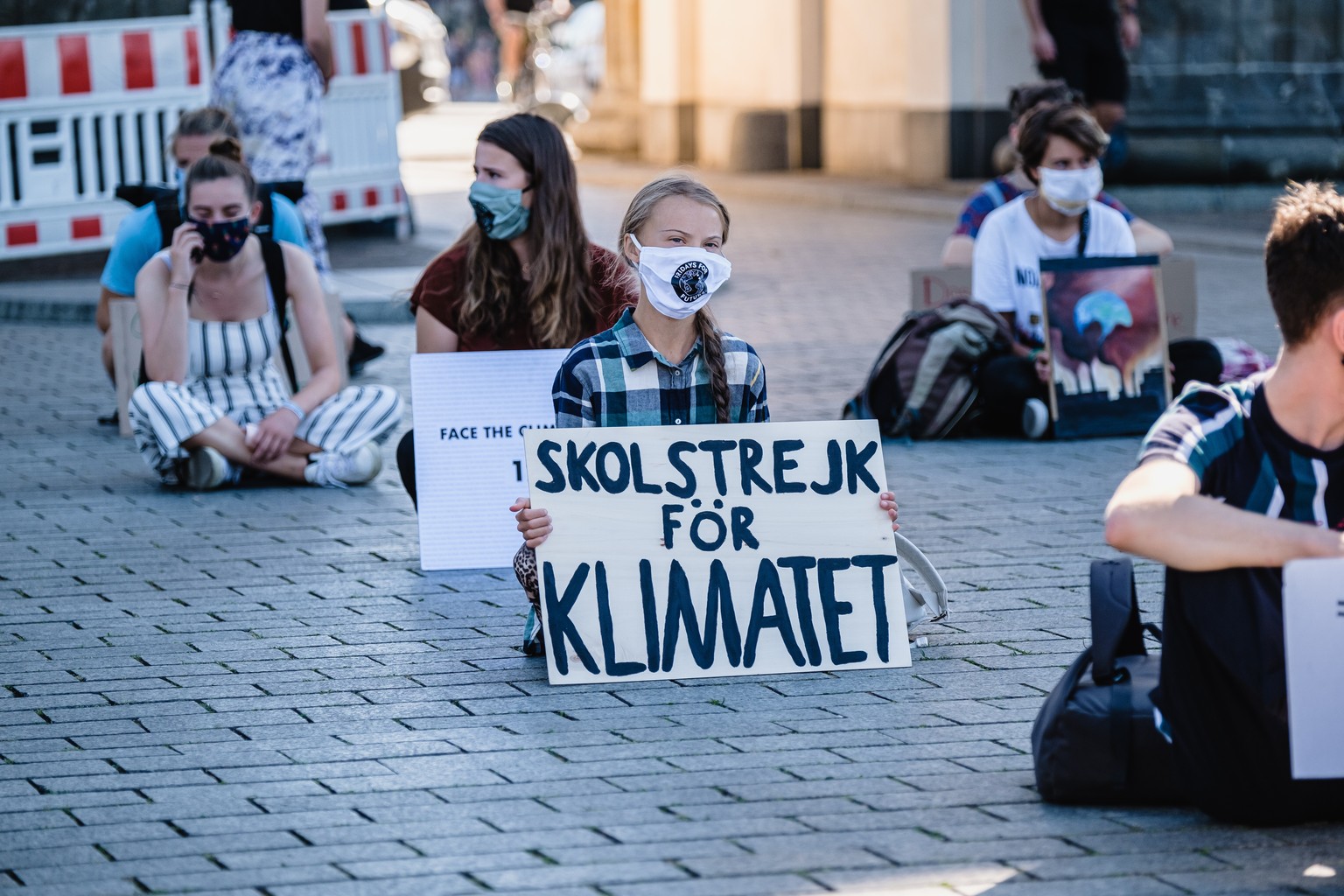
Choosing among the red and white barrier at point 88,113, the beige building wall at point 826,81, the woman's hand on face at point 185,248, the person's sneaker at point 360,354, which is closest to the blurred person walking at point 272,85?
the person's sneaker at point 360,354

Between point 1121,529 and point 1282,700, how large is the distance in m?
0.42

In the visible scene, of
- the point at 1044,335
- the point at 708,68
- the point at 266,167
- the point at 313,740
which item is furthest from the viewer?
the point at 708,68

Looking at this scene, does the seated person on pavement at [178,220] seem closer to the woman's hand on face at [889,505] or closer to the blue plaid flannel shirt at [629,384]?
the blue plaid flannel shirt at [629,384]

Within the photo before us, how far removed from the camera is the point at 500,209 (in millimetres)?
6129

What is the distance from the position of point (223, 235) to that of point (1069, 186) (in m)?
3.22

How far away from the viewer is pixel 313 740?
4520 millimetres

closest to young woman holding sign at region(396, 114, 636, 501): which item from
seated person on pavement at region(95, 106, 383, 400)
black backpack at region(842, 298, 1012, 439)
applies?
seated person on pavement at region(95, 106, 383, 400)

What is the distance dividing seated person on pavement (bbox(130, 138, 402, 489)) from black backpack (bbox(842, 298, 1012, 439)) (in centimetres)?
193

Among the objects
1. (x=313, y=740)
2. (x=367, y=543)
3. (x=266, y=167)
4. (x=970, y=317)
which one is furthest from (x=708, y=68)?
(x=313, y=740)

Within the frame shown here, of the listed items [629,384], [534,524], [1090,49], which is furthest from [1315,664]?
[1090,49]

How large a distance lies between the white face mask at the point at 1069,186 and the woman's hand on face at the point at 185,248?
3.22 metres

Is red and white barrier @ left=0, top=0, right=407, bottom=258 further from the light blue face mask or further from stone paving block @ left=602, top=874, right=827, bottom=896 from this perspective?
stone paving block @ left=602, top=874, right=827, bottom=896

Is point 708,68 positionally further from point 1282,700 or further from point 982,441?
point 1282,700

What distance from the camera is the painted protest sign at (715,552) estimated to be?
15.9ft
